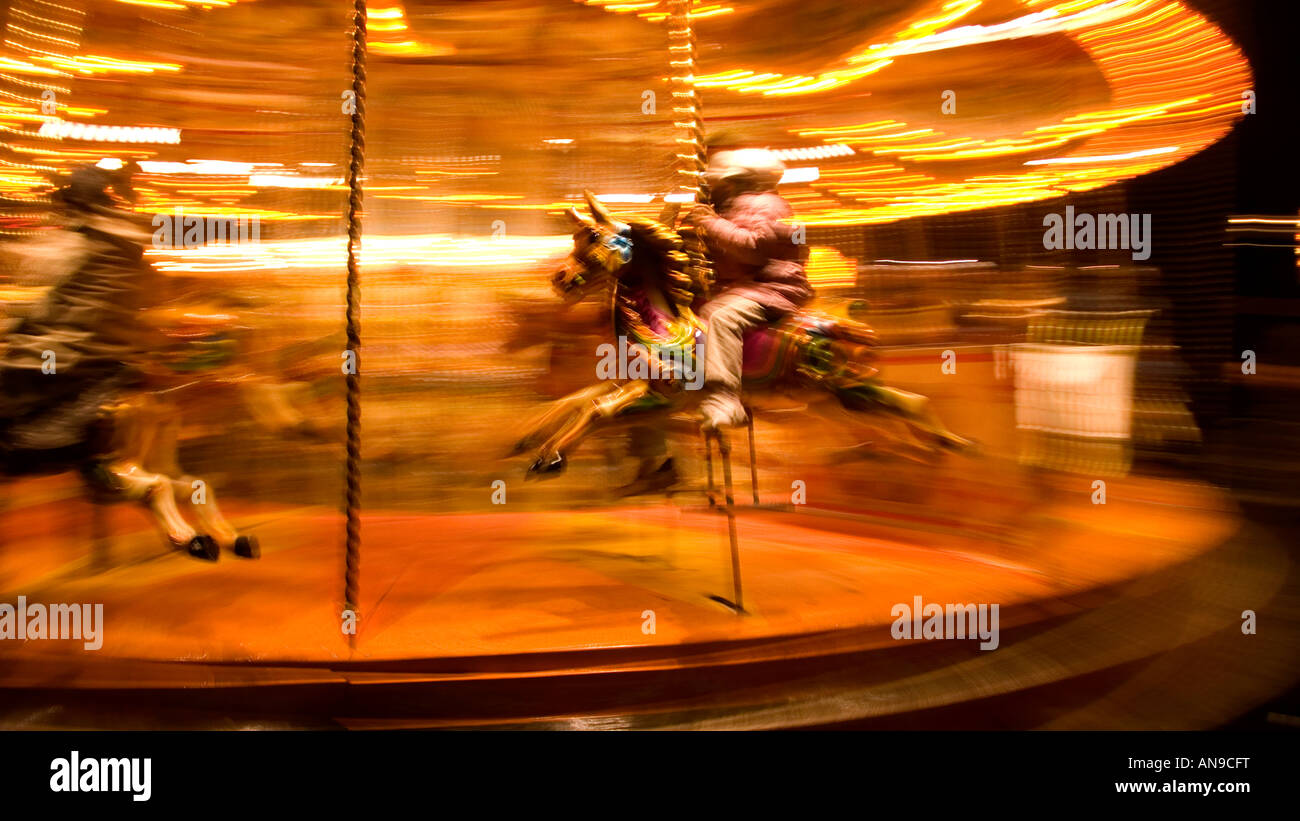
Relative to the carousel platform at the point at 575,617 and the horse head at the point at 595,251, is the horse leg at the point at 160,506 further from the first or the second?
the horse head at the point at 595,251

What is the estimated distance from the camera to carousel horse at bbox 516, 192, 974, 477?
3150mm

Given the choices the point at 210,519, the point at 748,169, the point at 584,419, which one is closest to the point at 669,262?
the point at 748,169

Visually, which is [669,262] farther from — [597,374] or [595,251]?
[597,374]

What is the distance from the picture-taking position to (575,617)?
2.99m

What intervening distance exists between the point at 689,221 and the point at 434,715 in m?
2.09

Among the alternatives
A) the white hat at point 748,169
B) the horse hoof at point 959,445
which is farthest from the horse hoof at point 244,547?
the horse hoof at point 959,445

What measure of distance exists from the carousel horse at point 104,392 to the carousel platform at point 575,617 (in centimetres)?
44

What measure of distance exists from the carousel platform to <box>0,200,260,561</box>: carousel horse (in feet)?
1.46

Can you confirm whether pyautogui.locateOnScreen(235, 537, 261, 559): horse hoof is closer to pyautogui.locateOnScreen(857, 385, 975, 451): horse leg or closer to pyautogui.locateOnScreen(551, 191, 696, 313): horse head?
pyautogui.locateOnScreen(551, 191, 696, 313): horse head

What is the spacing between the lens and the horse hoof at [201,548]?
9.95 feet

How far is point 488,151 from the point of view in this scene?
458 cm
